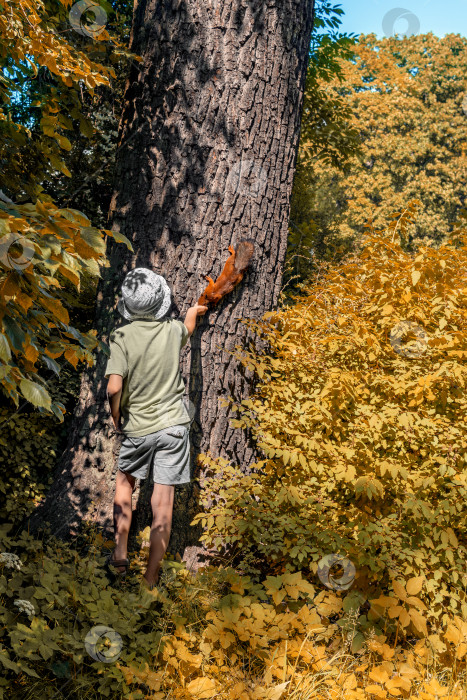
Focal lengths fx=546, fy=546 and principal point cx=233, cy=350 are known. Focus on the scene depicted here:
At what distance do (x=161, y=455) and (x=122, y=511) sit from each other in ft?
1.35

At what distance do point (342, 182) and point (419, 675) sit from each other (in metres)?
22.0

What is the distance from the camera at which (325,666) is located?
2219mm

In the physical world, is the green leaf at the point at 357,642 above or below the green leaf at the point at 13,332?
below

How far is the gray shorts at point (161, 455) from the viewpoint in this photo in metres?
3.00

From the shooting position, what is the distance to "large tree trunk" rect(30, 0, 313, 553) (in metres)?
3.45

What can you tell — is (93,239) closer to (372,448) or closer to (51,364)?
(51,364)

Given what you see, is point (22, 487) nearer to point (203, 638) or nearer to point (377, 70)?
point (203, 638)

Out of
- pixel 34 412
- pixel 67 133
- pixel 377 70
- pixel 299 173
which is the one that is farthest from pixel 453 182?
pixel 34 412

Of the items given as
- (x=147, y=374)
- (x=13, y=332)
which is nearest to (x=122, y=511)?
(x=147, y=374)


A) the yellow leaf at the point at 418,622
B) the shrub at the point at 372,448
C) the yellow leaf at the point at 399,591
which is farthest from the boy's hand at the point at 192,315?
the yellow leaf at the point at 418,622

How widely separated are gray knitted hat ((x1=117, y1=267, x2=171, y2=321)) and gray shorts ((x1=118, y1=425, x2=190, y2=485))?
657mm

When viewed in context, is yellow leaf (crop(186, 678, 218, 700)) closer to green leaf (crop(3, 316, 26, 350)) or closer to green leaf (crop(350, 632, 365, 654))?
green leaf (crop(350, 632, 365, 654))

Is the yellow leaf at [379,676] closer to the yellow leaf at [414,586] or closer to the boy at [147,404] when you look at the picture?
the yellow leaf at [414,586]

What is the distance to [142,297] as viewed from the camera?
3016mm
